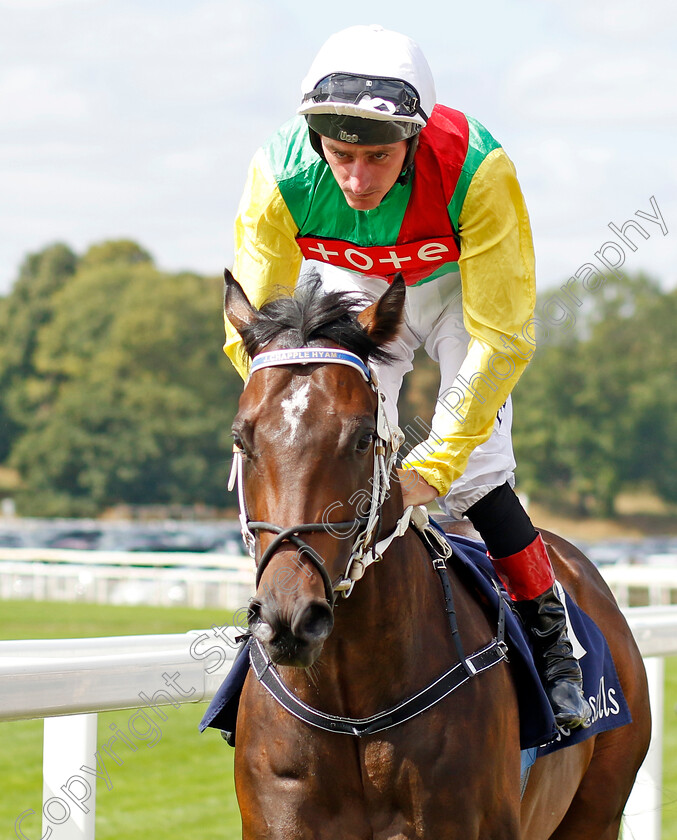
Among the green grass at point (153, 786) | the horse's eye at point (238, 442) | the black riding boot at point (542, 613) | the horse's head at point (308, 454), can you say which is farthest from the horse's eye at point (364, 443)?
the green grass at point (153, 786)

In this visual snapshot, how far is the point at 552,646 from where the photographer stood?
335cm

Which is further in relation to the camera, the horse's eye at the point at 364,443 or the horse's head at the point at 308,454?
the horse's eye at the point at 364,443

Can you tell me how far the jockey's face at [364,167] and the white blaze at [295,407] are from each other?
0.68 m

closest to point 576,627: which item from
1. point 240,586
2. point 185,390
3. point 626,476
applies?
point 240,586

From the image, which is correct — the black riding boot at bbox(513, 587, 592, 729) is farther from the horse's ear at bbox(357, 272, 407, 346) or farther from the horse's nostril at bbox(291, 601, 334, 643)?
the horse's nostril at bbox(291, 601, 334, 643)

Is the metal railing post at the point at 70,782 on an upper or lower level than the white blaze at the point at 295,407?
lower

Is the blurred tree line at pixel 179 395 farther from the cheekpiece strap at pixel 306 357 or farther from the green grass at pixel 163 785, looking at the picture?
the cheekpiece strap at pixel 306 357

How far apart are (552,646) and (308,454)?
4.40 feet

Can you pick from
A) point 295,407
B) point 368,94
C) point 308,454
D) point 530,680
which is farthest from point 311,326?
point 530,680

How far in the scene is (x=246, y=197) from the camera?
3.27 m

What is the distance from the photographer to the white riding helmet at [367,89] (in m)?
2.79

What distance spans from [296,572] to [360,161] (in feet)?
3.74

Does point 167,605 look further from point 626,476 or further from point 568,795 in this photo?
point 626,476

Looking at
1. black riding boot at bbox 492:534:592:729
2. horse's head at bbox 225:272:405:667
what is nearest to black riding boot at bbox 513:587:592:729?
black riding boot at bbox 492:534:592:729
